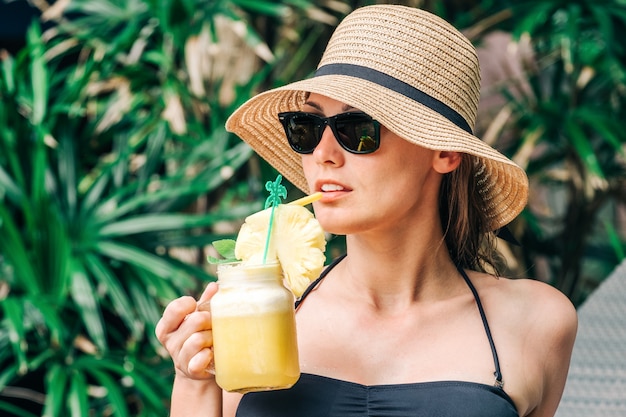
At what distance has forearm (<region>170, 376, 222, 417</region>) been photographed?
174 cm

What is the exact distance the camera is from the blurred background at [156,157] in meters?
3.63

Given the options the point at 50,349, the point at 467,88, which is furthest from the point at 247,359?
the point at 50,349

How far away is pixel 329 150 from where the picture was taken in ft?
5.79

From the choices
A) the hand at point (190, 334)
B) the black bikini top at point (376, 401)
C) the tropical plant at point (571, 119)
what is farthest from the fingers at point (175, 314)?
→ the tropical plant at point (571, 119)

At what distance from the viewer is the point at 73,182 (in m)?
3.86

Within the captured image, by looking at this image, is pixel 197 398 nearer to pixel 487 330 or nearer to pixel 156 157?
pixel 487 330

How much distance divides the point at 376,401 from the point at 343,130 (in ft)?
1.64

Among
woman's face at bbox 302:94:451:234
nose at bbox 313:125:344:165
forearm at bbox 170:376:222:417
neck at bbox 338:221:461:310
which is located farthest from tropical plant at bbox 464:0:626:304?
forearm at bbox 170:376:222:417

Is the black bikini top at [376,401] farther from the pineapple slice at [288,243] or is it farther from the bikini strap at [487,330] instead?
the pineapple slice at [288,243]

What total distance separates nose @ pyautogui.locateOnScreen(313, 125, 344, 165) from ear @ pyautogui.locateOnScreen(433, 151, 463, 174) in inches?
9.7

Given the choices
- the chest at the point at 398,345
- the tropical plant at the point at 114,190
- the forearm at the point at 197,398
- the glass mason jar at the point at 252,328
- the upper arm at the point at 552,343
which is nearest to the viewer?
the glass mason jar at the point at 252,328

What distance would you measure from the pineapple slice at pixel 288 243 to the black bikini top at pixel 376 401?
28 cm

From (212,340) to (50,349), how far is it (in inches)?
86.5

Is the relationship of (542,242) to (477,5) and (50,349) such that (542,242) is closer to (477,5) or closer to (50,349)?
(477,5)
